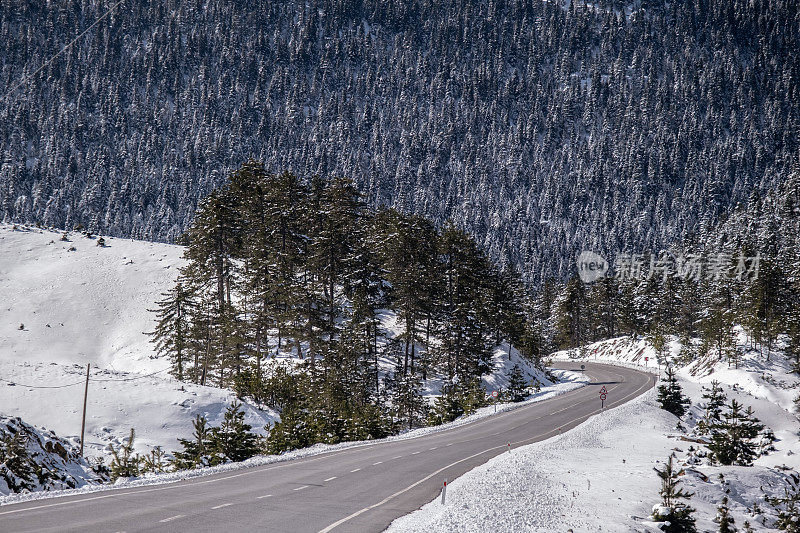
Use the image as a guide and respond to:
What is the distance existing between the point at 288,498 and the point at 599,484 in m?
10.5

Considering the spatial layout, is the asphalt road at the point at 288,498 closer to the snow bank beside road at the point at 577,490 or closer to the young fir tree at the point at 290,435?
the snow bank beside road at the point at 577,490

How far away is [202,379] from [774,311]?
210 ft

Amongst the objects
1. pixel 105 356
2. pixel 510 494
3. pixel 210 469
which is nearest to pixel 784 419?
pixel 510 494

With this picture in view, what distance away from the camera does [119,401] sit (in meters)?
32.1

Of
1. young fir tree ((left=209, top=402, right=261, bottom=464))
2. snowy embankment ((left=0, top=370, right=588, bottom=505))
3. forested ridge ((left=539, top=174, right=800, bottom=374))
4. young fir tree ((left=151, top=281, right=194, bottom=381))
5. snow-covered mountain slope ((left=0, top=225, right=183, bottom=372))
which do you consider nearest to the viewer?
snowy embankment ((left=0, top=370, right=588, bottom=505))

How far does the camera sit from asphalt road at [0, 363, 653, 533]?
36.2 feet

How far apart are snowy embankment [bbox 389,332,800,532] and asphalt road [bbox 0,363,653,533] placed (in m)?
1.11

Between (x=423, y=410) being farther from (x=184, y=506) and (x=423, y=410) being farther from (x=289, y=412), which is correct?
(x=184, y=506)

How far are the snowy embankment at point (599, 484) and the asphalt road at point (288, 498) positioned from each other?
1112mm

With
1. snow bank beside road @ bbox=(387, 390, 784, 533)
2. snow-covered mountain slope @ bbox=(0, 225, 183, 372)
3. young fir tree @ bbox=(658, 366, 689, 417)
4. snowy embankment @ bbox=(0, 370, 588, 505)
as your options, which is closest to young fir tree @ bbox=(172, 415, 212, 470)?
snowy embankment @ bbox=(0, 370, 588, 505)

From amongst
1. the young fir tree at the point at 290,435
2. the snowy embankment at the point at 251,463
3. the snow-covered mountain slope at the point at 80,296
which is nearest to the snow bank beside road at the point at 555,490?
the snowy embankment at the point at 251,463

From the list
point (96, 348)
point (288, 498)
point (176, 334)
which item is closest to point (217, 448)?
point (288, 498)

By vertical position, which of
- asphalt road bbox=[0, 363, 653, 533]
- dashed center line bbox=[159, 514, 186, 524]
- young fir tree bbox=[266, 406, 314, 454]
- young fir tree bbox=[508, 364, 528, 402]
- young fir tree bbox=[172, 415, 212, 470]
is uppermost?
dashed center line bbox=[159, 514, 186, 524]

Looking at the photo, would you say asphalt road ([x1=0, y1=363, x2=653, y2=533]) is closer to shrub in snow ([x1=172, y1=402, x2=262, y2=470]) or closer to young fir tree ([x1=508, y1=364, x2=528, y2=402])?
shrub in snow ([x1=172, y1=402, x2=262, y2=470])
